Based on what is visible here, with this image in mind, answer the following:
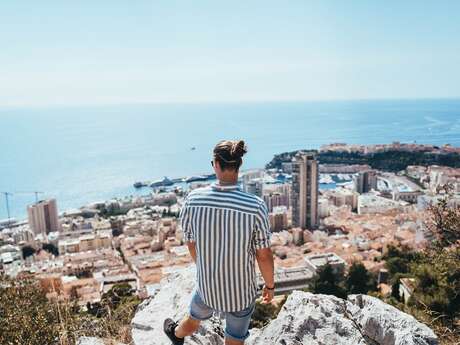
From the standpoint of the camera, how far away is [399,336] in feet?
5.42

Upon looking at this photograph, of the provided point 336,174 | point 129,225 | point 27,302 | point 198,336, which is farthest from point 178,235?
point 336,174

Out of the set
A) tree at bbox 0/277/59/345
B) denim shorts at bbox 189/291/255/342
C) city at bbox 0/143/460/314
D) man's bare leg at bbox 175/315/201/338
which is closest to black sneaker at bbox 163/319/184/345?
man's bare leg at bbox 175/315/201/338

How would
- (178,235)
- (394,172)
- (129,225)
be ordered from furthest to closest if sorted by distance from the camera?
(394,172)
(129,225)
(178,235)

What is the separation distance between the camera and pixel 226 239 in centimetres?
129

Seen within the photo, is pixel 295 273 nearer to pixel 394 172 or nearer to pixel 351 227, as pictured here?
pixel 351 227

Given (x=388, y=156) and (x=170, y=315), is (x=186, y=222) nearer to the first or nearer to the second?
(x=170, y=315)

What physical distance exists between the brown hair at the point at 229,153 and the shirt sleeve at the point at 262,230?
158 mm

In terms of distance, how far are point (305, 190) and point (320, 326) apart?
2103cm

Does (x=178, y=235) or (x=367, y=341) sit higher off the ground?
(x=367, y=341)

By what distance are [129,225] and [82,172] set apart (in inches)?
747

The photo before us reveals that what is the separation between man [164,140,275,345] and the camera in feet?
4.16

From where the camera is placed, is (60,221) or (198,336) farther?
(60,221)

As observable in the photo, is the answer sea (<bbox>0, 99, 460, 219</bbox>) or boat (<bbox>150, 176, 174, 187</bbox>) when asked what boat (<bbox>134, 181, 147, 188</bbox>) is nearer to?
sea (<bbox>0, 99, 460, 219</bbox>)

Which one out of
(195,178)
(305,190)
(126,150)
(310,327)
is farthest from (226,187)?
(126,150)
